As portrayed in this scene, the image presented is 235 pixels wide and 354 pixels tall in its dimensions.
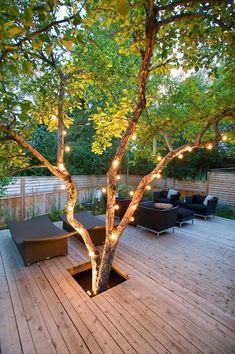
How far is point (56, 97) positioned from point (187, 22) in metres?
1.95

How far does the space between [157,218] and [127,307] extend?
2731 mm

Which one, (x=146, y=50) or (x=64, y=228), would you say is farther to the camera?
(x=64, y=228)

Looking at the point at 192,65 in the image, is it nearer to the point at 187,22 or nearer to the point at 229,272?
the point at 187,22

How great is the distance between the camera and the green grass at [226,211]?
750 centimetres

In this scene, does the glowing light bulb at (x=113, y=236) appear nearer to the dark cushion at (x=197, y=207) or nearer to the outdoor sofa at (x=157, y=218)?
the outdoor sofa at (x=157, y=218)

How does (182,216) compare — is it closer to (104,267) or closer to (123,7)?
(104,267)

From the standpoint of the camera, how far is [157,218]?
195 inches

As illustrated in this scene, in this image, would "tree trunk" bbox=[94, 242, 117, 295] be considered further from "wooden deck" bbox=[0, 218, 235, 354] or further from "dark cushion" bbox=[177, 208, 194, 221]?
"dark cushion" bbox=[177, 208, 194, 221]

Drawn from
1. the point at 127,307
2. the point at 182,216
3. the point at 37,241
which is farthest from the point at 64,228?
the point at 182,216

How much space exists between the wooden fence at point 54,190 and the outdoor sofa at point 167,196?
161cm

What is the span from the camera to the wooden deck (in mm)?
1951

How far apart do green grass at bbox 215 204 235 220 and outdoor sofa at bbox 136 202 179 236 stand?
360 cm

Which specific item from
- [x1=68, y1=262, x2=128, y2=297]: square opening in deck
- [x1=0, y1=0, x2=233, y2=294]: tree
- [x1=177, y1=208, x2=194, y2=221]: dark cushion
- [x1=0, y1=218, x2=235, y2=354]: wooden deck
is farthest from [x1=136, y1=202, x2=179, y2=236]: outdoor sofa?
[x1=0, y1=0, x2=233, y2=294]: tree

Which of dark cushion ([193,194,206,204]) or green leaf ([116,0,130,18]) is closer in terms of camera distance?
green leaf ([116,0,130,18])
